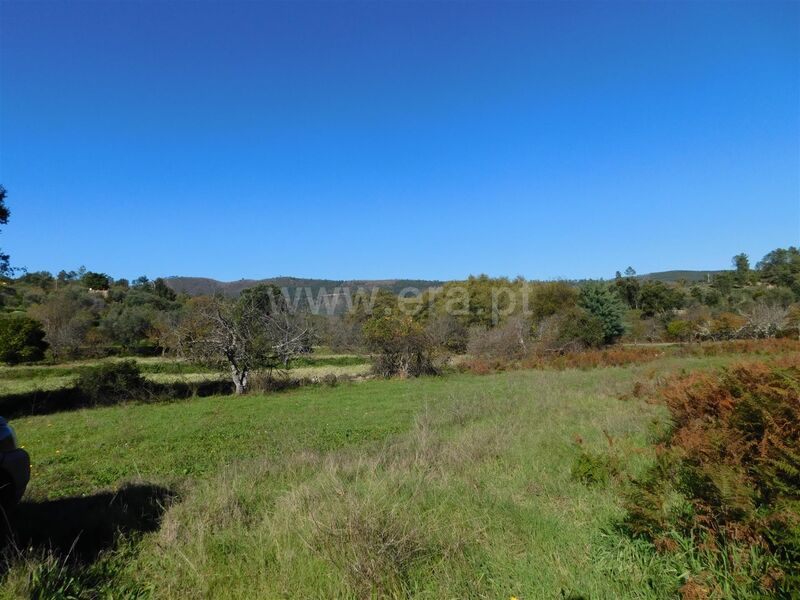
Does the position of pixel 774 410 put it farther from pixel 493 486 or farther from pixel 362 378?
pixel 362 378

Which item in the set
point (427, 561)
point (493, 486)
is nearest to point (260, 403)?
point (493, 486)

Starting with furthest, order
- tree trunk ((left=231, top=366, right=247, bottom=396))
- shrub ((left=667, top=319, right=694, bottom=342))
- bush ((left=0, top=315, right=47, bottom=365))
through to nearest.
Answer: shrub ((left=667, top=319, right=694, bottom=342)), bush ((left=0, top=315, right=47, bottom=365)), tree trunk ((left=231, top=366, right=247, bottom=396))

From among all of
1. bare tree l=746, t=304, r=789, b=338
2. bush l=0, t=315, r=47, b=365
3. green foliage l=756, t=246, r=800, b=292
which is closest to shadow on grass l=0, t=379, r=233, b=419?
bush l=0, t=315, r=47, b=365

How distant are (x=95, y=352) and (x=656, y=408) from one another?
5351cm

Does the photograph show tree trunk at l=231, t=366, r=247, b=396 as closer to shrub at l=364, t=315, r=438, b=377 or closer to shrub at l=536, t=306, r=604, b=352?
shrub at l=364, t=315, r=438, b=377

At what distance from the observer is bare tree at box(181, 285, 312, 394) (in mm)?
22578

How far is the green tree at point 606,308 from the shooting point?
43.2 m

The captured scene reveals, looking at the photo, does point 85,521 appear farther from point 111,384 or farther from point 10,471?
point 111,384

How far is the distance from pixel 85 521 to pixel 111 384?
17.3 meters

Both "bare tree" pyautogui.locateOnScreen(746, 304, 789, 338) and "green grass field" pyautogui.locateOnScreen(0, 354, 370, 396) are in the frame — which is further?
"bare tree" pyautogui.locateOnScreen(746, 304, 789, 338)

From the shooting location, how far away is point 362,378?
2930 cm

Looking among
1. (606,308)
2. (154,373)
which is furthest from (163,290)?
(606,308)

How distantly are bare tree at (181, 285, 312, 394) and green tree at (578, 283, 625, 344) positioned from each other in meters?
30.3

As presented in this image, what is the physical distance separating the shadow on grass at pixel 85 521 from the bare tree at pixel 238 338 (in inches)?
660
